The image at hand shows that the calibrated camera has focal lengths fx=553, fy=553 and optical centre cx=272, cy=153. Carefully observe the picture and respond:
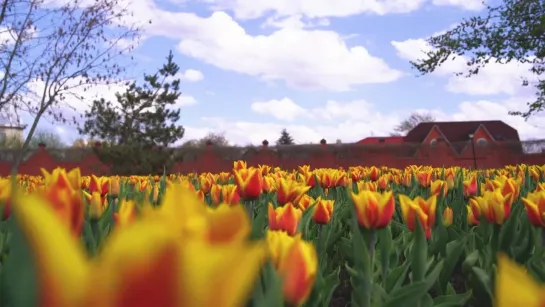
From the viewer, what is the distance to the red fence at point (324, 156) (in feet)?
65.5

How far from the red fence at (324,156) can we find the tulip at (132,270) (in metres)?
18.8

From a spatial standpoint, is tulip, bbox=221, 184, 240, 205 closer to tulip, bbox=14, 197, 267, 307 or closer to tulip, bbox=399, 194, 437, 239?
tulip, bbox=399, 194, 437, 239

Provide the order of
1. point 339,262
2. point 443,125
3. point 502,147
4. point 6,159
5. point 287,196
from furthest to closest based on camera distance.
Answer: point 443,125 → point 502,147 → point 6,159 → point 339,262 → point 287,196

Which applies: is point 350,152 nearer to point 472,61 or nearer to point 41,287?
point 472,61

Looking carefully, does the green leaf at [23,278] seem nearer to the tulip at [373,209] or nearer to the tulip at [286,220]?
the tulip at [286,220]

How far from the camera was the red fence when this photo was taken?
19969 millimetres

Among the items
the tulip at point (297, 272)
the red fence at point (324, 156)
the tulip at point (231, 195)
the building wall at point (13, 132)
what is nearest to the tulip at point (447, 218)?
the tulip at point (231, 195)

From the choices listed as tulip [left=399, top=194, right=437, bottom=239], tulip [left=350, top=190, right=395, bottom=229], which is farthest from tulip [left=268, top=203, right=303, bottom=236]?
tulip [left=399, top=194, right=437, bottom=239]

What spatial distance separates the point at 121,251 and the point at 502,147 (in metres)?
25.3

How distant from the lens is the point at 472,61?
15.7 m

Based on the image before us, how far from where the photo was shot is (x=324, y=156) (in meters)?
22.1

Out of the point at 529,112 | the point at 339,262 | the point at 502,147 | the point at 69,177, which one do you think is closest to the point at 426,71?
the point at 529,112

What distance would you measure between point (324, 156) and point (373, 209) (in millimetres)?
20592

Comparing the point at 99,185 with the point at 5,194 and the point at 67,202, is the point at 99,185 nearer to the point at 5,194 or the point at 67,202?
the point at 5,194
